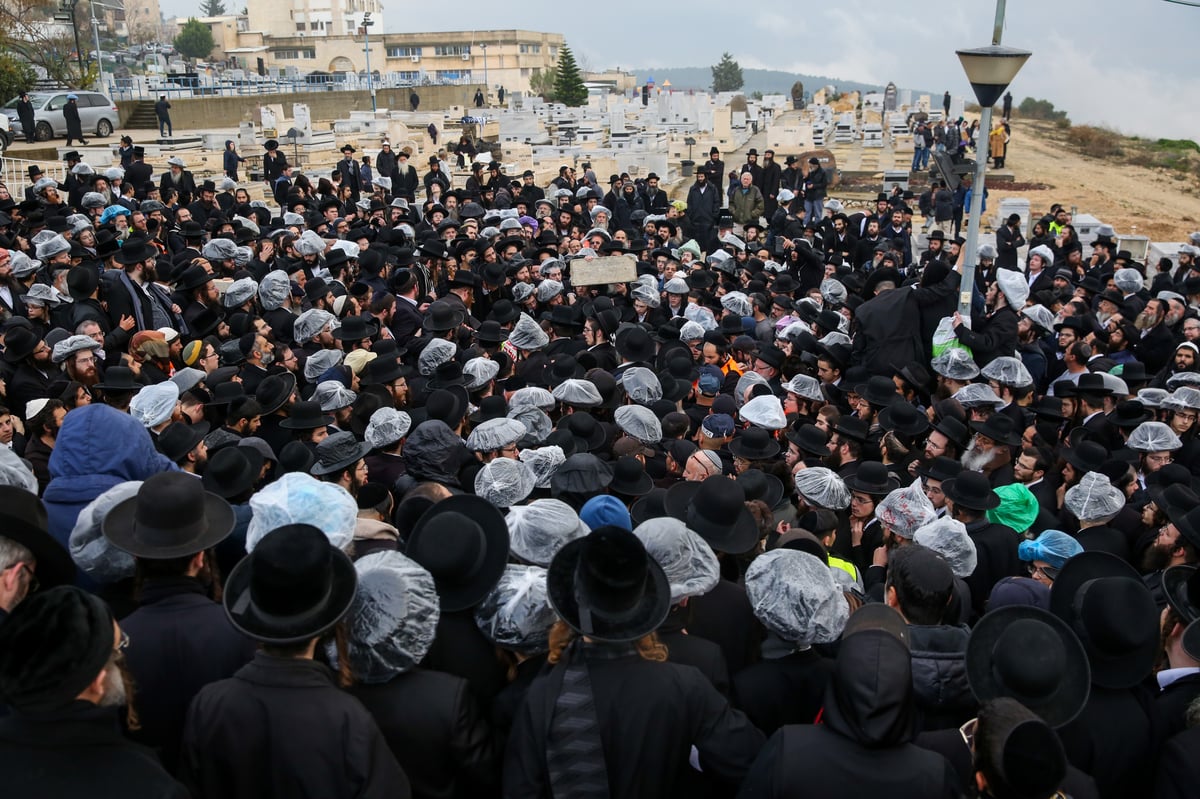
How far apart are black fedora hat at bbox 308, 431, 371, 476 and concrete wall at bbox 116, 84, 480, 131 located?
1379 inches

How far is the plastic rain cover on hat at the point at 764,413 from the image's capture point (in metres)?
6.32

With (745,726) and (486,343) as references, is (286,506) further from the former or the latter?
(486,343)

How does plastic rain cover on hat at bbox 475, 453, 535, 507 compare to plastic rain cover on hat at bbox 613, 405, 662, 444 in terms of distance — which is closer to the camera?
plastic rain cover on hat at bbox 475, 453, 535, 507

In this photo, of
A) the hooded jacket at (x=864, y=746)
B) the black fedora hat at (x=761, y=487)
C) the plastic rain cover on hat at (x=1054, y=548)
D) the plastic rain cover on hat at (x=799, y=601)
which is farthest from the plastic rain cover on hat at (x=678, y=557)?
the plastic rain cover on hat at (x=1054, y=548)

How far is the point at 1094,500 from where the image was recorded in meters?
5.17

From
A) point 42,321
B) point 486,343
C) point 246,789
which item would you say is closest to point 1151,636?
point 246,789

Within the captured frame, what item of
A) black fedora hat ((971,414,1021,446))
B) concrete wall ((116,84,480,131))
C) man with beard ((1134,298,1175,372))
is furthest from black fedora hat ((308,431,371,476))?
concrete wall ((116,84,480,131))

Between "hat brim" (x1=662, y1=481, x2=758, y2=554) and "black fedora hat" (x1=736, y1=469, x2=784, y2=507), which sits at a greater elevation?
"hat brim" (x1=662, y1=481, x2=758, y2=554)

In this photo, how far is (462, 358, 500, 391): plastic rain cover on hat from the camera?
280 inches

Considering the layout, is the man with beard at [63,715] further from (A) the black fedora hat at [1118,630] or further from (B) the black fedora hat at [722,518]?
(A) the black fedora hat at [1118,630]

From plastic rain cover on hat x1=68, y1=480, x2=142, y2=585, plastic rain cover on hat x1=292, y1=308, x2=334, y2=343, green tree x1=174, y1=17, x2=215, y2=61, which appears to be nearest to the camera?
plastic rain cover on hat x1=68, y1=480, x2=142, y2=585

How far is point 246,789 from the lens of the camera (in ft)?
8.87

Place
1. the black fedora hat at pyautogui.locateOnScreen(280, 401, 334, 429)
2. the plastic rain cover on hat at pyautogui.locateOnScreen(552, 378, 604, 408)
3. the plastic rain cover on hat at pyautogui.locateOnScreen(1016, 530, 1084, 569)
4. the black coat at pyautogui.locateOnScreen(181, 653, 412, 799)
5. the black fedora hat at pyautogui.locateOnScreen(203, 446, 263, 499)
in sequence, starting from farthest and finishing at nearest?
1. the plastic rain cover on hat at pyautogui.locateOnScreen(552, 378, 604, 408)
2. the black fedora hat at pyautogui.locateOnScreen(280, 401, 334, 429)
3. the black fedora hat at pyautogui.locateOnScreen(203, 446, 263, 499)
4. the plastic rain cover on hat at pyautogui.locateOnScreen(1016, 530, 1084, 569)
5. the black coat at pyautogui.locateOnScreen(181, 653, 412, 799)

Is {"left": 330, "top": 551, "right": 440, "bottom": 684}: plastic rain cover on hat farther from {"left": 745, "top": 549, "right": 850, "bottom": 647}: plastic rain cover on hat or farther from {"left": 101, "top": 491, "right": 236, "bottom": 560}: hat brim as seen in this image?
{"left": 745, "top": 549, "right": 850, "bottom": 647}: plastic rain cover on hat
